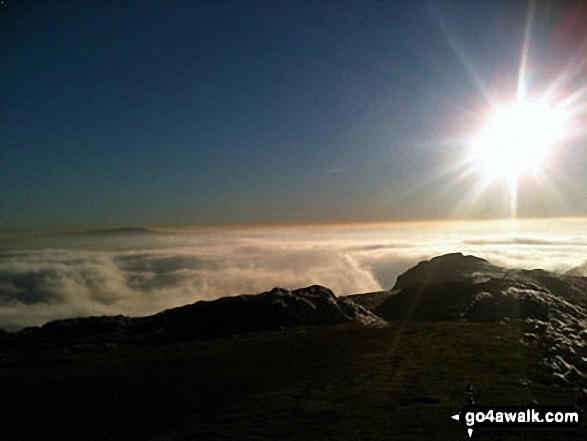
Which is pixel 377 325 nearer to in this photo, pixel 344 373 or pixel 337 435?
pixel 344 373

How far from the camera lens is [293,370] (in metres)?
24.2

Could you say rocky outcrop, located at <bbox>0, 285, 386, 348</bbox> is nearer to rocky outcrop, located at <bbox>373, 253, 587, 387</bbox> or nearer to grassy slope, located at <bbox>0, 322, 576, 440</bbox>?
grassy slope, located at <bbox>0, 322, 576, 440</bbox>

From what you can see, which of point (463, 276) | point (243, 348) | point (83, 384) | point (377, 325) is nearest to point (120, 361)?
point (83, 384)

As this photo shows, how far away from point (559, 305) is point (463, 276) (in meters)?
22.2

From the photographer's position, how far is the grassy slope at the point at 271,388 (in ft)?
56.2

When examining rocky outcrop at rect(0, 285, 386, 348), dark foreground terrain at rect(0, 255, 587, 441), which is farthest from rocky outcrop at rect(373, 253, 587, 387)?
rocky outcrop at rect(0, 285, 386, 348)

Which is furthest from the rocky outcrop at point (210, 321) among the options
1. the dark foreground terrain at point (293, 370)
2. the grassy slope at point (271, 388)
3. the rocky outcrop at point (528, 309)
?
the rocky outcrop at point (528, 309)

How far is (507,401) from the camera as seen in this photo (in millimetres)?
18844

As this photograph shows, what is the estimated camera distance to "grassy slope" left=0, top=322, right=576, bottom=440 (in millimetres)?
17141

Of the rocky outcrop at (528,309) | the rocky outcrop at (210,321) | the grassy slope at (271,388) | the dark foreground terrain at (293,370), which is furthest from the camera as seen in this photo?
the rocky outcrop at (210,321)

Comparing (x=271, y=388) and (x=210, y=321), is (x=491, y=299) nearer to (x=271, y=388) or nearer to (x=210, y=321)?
(x=210, y=321)

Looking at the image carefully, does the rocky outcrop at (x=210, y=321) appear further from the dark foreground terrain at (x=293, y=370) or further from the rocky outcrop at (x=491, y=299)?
the rocky outcrop at (x=491, y=299)

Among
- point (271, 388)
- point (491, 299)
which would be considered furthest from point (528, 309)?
point (271, 388)

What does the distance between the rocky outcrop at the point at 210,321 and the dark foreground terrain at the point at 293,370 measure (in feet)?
0.46
